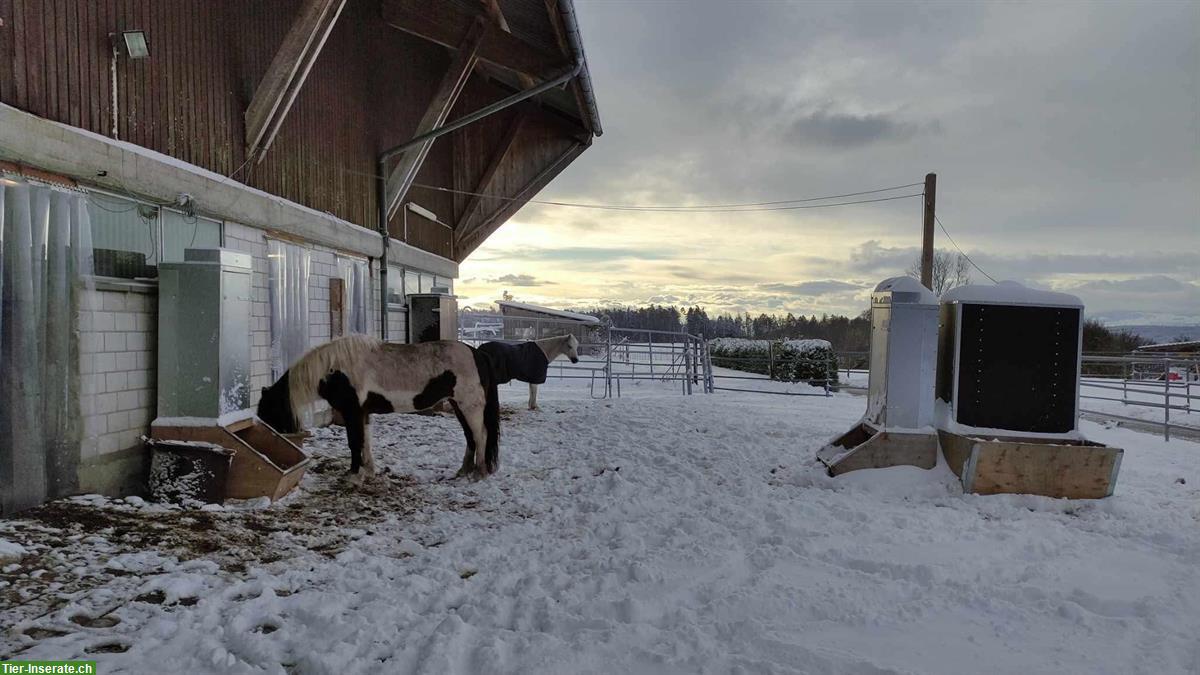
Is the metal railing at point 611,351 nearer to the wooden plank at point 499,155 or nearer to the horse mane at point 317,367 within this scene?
the wooden plank at point 499,155

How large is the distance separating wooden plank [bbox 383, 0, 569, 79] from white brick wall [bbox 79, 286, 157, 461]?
281 inches

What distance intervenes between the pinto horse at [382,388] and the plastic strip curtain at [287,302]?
1779mm

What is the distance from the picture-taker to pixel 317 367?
531 cm

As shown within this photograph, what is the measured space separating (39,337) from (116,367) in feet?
2.01

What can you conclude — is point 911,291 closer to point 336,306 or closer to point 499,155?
point 336,306

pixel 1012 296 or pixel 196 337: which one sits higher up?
pixel 1012 296

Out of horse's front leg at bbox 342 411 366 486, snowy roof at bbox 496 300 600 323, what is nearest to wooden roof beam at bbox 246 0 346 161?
horse's front leg at bbox 342 411 366 486

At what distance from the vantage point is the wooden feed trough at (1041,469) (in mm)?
4781

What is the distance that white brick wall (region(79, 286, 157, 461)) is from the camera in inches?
157

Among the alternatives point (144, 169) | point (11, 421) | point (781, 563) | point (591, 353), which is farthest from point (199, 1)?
point (591, 353)

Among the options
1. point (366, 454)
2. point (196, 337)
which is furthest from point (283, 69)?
point (366, 454)

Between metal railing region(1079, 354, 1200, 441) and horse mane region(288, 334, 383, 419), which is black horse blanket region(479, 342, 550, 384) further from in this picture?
metal railing region(1079, 354, 1200, 441)

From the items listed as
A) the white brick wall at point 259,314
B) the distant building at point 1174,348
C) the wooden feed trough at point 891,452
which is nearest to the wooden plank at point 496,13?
the white brick wall at point 259,314

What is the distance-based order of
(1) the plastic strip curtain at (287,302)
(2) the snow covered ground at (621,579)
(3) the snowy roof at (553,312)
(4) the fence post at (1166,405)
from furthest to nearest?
(3) the snowy roof at (553,312) → (4) the fence post at (1166,405) → (1) the plastic strip curtain at (287,302) → (2) the snow covered ground at (621,579)
